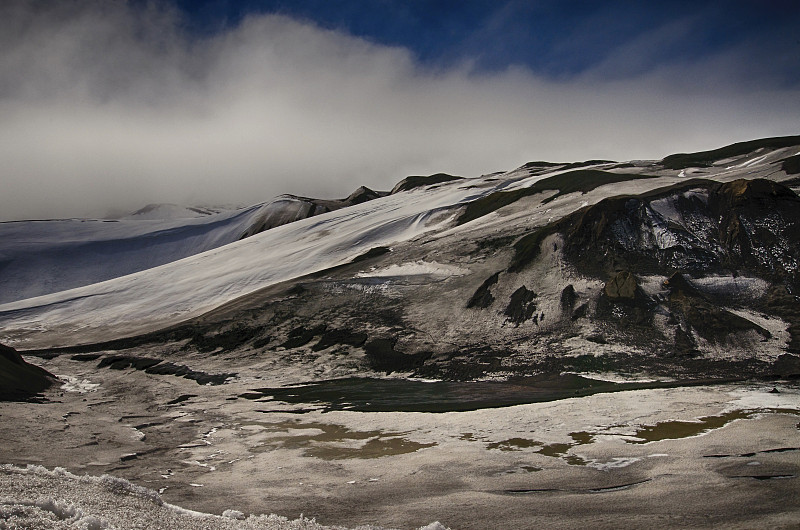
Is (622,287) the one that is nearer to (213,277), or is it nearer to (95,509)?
(95,509)

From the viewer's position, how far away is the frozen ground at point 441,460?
33.4ft

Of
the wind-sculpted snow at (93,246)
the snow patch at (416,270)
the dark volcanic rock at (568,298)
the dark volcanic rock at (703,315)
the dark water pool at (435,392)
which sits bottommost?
the dark water pool at (435,392)

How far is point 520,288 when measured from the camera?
4044 cm

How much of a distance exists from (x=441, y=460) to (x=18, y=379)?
2184 cm

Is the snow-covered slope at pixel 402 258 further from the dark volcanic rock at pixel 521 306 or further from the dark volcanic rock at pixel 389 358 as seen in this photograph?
the dark volcanic rock at pixel 389 358

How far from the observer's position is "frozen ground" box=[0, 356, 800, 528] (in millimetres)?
10188

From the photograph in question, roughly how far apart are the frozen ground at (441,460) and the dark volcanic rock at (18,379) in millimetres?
1691

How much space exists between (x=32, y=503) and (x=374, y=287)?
122 feet

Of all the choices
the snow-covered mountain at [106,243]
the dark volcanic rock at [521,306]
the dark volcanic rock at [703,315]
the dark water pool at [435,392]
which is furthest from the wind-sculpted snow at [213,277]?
the dark volcanic rock at [703,315]

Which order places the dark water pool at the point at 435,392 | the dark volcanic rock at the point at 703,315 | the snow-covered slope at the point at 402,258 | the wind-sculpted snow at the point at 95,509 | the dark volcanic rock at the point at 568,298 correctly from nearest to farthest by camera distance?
the wind-sculpted snow at the point at 95,509 → the dark water pool at the point at 435,392 → the dark volcanic rock at the point at 703,315 → the dark volcanic rock at the point at 568,298 → the snow-covered slope at the point at 402,258

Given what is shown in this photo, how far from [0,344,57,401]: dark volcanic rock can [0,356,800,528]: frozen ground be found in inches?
66.6

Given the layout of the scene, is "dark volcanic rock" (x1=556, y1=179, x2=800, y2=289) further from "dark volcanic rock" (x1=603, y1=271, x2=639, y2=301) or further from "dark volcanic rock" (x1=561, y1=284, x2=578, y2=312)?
"dark volcanic rock" (x1=561, y1=284, x2=578, y2=312)

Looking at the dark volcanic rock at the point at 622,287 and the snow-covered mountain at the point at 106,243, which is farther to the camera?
the snow-covered mountain at the point at 106,243

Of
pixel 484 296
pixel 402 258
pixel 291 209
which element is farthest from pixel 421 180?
pixel 484 296
